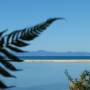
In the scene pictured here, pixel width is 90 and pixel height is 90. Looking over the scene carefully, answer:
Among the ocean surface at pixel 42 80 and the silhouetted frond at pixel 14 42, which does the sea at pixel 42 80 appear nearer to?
the ocean surface at pixel 42 80

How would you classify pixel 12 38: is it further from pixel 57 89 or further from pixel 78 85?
pixel 57 89

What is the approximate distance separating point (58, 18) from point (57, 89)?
2022 cm

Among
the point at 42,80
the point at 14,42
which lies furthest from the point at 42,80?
the point at 14,42

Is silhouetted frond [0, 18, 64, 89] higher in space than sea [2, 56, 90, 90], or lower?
higher

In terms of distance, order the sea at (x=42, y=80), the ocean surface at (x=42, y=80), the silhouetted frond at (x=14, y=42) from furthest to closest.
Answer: the ocean surface at (x=42, y=80) → the sea at (x=42, y=80) → the silhouetted frond at (x=14, y=42)

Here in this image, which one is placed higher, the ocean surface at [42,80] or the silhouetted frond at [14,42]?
the silhouetted frond at [14,42]

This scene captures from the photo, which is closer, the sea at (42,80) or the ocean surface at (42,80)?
the sea at (42,80)

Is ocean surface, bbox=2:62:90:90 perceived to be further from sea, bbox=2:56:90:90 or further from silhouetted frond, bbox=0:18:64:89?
silhouetted frond, bbox=0:18:64:89

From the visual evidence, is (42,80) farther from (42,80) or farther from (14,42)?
(14,42)

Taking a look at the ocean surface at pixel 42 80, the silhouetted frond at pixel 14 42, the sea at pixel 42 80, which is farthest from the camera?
the ocean surface at pixel 42 80

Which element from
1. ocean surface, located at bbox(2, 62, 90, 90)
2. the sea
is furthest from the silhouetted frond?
ocean surface, located at bbox(2, 62, 90, 90)

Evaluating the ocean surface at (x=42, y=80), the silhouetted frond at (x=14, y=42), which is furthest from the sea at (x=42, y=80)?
the silhouetted frond at (x=14, y=42)

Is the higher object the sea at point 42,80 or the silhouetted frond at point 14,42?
the silhouetted frond at point 14,42

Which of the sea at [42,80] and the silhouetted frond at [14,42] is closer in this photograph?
the silhouetted frond at [14,42]
